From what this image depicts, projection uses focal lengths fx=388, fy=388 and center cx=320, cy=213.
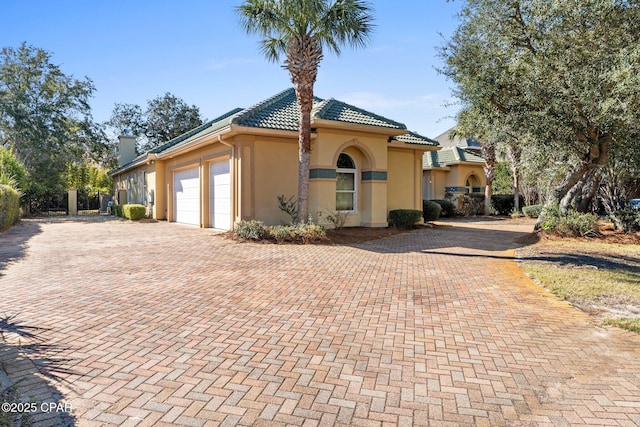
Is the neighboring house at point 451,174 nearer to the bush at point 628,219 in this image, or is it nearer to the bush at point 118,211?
the bush at point 628,219

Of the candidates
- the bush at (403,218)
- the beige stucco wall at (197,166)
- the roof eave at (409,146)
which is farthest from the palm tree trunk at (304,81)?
the roof eave at (409,146)

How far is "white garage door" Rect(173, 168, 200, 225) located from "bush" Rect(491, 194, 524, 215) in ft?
67.5

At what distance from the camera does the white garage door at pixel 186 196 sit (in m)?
17.9

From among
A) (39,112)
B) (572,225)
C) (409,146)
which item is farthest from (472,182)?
(39,112)

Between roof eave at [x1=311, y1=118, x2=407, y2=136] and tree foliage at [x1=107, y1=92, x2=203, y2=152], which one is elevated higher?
tree foliage at [x1=107, y1=92, x2=203, y2=152]

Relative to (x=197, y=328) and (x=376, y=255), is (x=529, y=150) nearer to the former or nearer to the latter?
(x=376, y=255)

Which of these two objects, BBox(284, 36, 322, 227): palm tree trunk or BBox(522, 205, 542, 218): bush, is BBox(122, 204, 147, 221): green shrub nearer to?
BBox(284, 36, 322, 227): palm tree trunk

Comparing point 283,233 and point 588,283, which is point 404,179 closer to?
point 283,233

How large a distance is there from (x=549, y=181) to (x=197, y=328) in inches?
617

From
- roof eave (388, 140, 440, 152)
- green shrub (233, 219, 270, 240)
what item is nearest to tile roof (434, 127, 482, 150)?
roof eave (388, 140, 440, 152)

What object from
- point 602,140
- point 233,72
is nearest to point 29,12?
point 233,72

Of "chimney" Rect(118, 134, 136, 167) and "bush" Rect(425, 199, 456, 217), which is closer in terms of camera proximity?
"bush" Rect(425, 199, 456, 217)

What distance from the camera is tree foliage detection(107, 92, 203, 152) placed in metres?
41.2

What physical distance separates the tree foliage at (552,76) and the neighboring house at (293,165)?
3.96 metres
